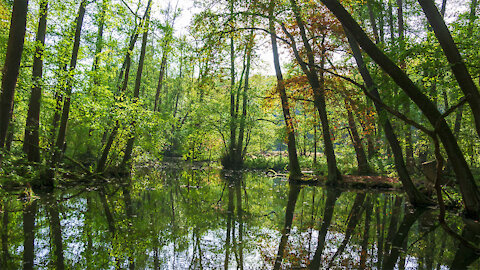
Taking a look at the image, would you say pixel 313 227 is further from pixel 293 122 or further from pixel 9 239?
pixel 293 122

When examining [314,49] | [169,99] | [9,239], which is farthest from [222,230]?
[169,99]

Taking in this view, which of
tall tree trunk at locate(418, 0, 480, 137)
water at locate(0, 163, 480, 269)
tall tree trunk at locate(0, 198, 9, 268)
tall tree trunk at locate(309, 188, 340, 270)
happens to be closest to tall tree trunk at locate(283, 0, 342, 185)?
tall tree trunk at locate(309, 188, 340, 270)

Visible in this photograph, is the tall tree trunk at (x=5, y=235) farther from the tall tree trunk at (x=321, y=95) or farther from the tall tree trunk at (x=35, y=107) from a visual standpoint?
the tall tree trunk at (x=321, y=95)

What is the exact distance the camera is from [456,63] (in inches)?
222

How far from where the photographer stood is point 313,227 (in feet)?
21.2

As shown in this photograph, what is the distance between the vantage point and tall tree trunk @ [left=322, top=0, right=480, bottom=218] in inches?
233

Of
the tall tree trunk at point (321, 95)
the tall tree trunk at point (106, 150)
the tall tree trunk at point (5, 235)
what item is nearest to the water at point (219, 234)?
the tall tree trunk at point (5, 235)

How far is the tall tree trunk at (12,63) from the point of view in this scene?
528 cm

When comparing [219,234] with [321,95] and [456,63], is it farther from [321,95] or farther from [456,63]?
[321,95]

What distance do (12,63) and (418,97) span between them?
23.3 ft

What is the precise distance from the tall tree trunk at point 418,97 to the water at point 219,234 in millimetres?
710

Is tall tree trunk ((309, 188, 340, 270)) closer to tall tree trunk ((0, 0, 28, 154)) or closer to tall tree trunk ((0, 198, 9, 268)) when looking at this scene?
tall tree trunk ((0, 198, 9, 268))

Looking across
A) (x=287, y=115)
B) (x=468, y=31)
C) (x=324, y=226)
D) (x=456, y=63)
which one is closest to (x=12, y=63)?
(x=324, y=226)

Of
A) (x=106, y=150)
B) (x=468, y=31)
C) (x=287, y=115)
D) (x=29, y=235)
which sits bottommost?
(x=29, y=235)
